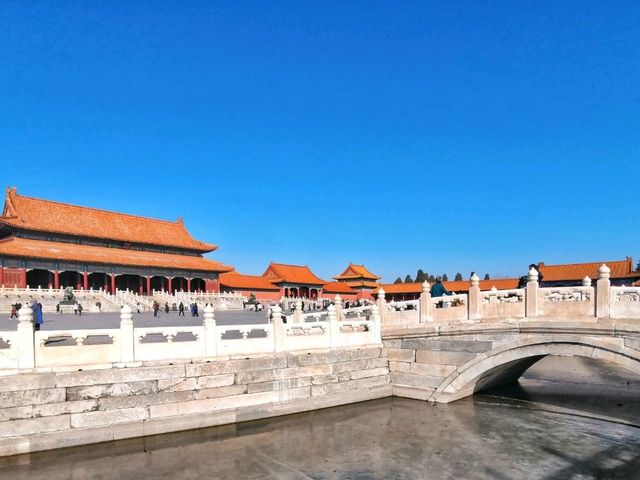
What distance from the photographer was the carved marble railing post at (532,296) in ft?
34.5

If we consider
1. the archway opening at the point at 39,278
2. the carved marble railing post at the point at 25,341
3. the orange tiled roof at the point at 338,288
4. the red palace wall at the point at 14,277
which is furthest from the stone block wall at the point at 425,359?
the orange tiled roof at the point at 338,288

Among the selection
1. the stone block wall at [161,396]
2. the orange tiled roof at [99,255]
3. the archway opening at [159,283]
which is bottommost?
the stone block wall at [161,396]

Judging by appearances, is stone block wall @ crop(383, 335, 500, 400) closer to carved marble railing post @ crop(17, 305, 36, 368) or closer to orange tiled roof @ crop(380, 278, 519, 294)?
carved marble railing post @ crop(17, 305, 36, 368)

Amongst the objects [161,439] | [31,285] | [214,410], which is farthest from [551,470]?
[31,285]

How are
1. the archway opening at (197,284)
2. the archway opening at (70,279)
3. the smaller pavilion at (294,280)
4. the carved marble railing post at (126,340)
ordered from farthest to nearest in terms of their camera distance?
the smaller pavilion at (294,280)
the archway opening at (197,284)
the archway opening at (70,279)
the carved marble railing post at (126,340)

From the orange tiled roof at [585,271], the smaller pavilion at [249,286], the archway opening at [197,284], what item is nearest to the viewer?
the orange tiled roof at [585,271]

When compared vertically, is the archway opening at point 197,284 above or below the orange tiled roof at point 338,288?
above

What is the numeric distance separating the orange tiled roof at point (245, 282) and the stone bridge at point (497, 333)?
36448 mm

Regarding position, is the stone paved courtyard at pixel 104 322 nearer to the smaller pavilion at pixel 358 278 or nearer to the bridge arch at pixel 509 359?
the bridge arch at pixel 509 359

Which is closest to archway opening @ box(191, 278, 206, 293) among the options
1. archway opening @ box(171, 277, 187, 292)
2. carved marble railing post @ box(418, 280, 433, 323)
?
archway opening @ box(171, 277, 187, 292)

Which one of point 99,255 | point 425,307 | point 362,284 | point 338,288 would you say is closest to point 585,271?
point 362,284

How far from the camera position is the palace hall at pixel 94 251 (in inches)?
1325

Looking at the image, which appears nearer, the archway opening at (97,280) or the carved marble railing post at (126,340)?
the carved marble railing post at (126,340)

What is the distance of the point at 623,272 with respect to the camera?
39375 millimetres
